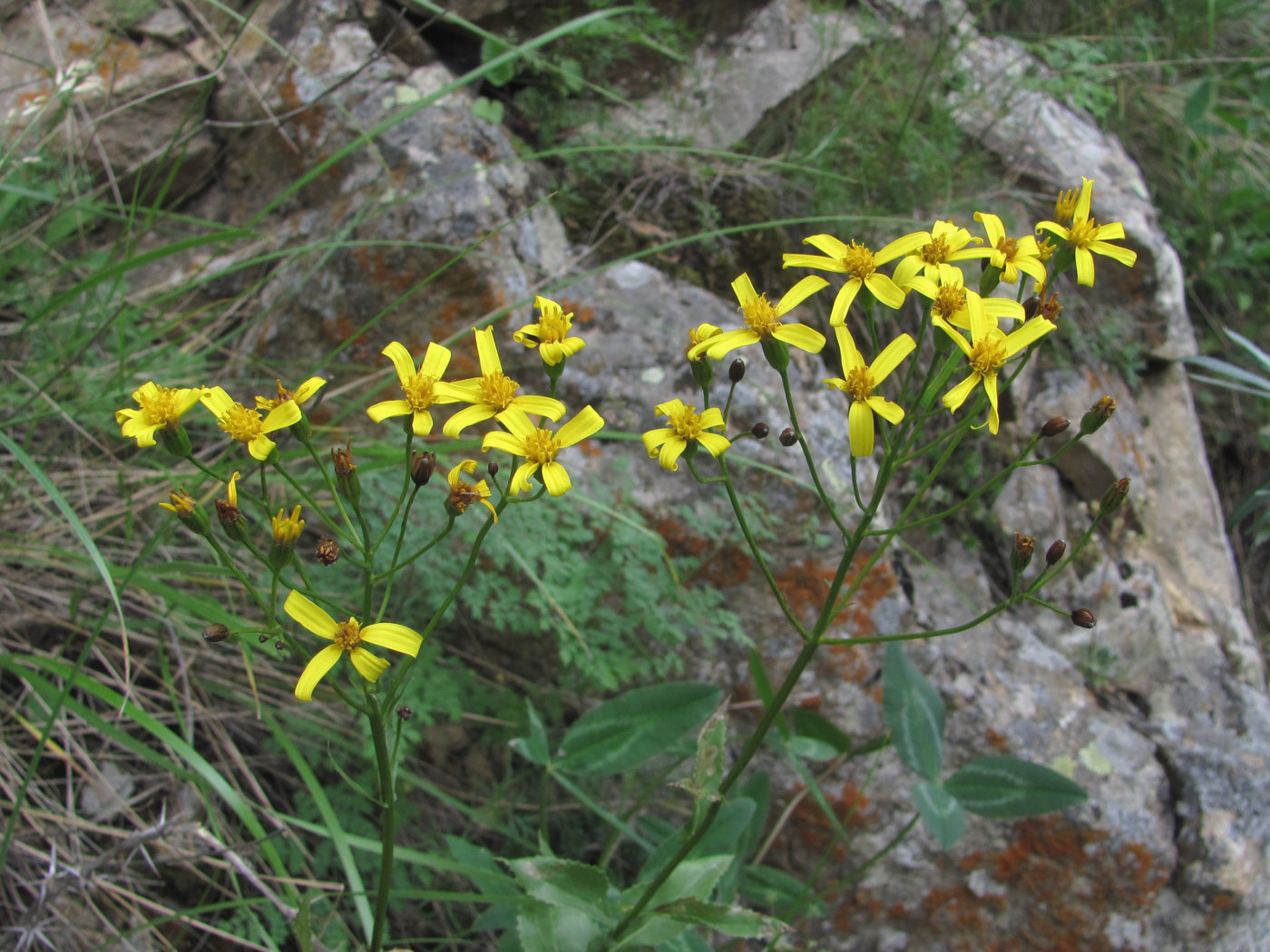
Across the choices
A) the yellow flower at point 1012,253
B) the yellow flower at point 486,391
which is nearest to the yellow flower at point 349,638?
the yellow flower at point 486,391

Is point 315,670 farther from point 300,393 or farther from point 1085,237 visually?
point 1085,237

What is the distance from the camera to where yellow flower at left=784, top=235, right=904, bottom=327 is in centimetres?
141

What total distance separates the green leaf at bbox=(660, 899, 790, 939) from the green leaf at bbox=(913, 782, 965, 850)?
0.59 meters

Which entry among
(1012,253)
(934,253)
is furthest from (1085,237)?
(934,253)

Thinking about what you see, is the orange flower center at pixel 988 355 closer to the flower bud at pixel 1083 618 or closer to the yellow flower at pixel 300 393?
the flower bud at pixel 1083 618

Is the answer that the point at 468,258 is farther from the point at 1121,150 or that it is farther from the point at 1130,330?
the point at 1121,150

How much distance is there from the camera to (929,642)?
2.70 m

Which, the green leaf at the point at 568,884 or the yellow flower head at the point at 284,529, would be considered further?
the green leaf at the point at 568,884

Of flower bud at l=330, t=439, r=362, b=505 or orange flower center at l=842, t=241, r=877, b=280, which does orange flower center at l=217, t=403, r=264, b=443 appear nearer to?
flower bud at l=330, t=439, r=362, b=505

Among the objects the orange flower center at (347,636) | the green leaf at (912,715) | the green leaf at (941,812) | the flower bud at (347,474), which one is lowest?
the green leaf at (941,812)

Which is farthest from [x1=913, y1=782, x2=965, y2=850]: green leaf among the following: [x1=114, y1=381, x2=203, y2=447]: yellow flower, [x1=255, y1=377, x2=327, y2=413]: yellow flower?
[x1=114, y1=381, x2=203, y2=447]: yellow flower

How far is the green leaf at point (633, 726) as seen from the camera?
77.2 inches

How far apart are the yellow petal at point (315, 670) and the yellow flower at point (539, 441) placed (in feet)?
1.12

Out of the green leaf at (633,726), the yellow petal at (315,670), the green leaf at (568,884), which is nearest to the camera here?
the yellow petal at (315,670)
